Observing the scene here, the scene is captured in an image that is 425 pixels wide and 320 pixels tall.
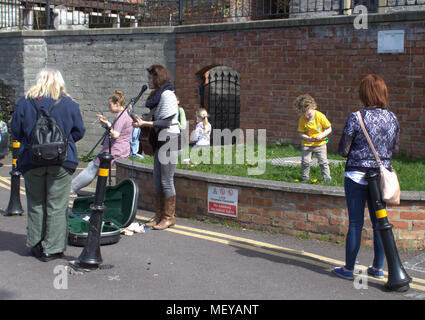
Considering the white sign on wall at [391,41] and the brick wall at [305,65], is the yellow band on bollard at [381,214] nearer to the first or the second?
→ the brick wall at [305,65]

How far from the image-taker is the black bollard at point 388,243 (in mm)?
5023

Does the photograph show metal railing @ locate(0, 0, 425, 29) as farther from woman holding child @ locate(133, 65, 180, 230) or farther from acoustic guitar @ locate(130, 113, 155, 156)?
acoustic guitar @ locate(130, 113, 155, 156)

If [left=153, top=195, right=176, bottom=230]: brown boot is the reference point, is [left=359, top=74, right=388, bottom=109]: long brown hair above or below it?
above

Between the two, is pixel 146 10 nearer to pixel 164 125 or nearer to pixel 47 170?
pixel 164 125

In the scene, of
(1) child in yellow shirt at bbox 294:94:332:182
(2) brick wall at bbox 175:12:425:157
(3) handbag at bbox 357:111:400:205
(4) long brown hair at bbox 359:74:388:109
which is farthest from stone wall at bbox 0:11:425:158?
(3) handbag at bbox 357:111:400:205

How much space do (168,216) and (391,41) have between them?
204 inches

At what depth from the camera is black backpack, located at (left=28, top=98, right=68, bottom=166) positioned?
546 cm

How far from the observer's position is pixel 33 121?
5652 mm

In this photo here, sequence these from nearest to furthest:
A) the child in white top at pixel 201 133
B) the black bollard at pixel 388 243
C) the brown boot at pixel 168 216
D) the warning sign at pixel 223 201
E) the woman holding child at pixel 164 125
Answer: the black bollard at pixel 388 243
the woman holding child at pixel 164 125
the brown boot at pixel 168 216
the warning sign at pixel 223 201
the child in white top at pixel 201 133

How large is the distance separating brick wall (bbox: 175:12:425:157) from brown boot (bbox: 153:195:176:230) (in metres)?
4.47

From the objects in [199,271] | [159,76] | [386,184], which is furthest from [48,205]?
[386,184]

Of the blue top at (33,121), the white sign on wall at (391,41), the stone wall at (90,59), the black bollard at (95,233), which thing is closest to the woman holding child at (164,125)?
the blue top at (33,121)

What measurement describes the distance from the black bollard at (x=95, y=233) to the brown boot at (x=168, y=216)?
1.66m

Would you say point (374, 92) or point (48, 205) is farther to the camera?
point (48, 205)
